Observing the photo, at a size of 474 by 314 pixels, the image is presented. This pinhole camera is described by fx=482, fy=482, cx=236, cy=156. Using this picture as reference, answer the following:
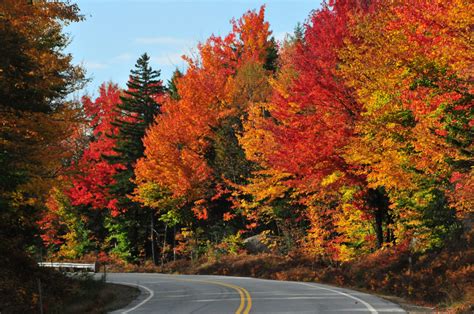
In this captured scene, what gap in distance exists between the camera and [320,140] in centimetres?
1875

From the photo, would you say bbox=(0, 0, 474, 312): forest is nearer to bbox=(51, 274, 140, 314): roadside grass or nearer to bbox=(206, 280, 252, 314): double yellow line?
bbox=(51, 274, 140, 314): roadside grass

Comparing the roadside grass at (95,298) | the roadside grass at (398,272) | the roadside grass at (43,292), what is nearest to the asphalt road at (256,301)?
the roadside grass at (95,298)

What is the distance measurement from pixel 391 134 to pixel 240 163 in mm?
21147

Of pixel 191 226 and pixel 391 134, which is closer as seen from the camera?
pixel 391 134

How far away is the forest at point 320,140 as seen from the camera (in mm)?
12672

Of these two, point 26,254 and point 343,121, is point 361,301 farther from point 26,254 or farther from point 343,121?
point 26,254

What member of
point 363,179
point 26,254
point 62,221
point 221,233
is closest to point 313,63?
point 363,179

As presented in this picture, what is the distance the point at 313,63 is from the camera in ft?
62.3

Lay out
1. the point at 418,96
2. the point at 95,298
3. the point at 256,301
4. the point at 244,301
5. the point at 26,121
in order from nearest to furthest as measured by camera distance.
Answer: the point at 418,96 → the point at 256,301 → the point at 244,301 → the point at 26,121 → the point at 95,298

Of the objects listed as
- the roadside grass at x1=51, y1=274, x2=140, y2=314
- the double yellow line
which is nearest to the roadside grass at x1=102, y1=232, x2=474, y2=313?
the double yellow line

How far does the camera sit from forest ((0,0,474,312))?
12.7 m

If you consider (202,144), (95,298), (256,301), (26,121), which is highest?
(202,144)

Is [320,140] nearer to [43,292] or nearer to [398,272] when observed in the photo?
[398,272]

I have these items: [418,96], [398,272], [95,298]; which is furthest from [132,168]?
[418,96]
